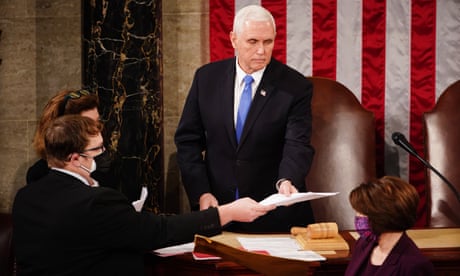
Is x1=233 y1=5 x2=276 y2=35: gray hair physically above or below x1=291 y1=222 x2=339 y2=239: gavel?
above

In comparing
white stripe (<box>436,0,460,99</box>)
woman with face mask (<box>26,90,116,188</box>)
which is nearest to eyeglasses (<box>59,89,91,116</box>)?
woman with face mask (<box>26,90,116,188</box>)

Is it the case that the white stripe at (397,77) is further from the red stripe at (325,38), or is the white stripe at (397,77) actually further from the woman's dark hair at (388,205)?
the woman's dark hair at (388,205)

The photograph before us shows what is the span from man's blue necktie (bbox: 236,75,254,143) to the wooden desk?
1.01 meters

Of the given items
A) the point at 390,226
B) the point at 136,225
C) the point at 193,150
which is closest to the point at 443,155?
the point at 193,150

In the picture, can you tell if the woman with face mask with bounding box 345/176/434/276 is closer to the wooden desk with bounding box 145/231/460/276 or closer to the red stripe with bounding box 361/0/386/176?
the wooden desk with bounding box 145/231/460/276

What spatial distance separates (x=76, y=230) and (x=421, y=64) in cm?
353

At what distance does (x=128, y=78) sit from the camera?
5.38m

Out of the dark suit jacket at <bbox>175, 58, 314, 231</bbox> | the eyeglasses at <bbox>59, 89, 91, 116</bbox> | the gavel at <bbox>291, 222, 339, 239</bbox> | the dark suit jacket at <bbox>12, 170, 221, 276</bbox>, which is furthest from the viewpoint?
the dark suit jacket at <bbox>175, 58, 314, 231</bbox>

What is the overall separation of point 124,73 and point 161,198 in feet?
3.12

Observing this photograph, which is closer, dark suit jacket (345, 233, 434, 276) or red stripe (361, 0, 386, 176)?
dark suit jacket (345, 233, 434, 276)

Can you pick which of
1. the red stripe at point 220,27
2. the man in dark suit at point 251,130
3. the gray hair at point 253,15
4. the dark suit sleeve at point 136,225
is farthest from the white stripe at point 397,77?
the dark suit sleeve at point 136,225

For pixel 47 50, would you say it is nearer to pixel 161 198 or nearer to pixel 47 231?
pixel 161 198

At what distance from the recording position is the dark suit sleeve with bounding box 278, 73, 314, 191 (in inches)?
160

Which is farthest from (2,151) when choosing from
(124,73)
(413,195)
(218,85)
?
(413,195)
